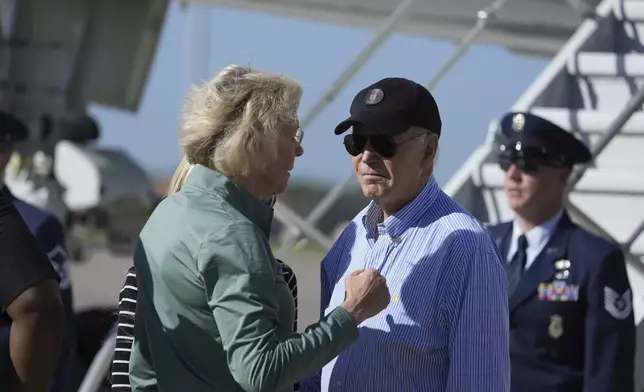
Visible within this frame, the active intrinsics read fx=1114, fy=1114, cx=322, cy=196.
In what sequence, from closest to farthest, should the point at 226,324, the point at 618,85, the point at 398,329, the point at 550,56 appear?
the point at 226,324, the point at 398,329, the point at 618,85, the point at 550,56

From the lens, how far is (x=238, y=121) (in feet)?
7.40

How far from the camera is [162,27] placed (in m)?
Result: 10.3

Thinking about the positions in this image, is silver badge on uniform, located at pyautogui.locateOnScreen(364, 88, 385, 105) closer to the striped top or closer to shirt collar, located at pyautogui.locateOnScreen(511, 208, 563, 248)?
the striped top

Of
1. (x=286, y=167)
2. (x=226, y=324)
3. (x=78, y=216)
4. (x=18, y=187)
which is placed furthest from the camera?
(x=78, y=216)

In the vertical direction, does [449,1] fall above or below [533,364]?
above

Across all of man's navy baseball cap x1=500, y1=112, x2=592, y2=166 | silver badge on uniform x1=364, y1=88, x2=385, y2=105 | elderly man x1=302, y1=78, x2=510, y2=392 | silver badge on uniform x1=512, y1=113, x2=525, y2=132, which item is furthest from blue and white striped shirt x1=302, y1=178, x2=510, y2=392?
silver badge on uniform x1=512, y1=113, x2=525, y2=132

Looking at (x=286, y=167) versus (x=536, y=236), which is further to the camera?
(x=536, y=236)

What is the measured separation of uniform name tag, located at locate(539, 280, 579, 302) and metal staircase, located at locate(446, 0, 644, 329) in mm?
703

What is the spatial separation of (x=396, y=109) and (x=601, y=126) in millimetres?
2290

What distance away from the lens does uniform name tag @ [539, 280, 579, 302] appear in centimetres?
358

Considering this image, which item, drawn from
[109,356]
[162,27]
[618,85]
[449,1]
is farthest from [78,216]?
[618,85]

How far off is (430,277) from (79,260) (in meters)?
7.11

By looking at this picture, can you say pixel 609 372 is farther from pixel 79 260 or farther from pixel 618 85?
pixel 79 260

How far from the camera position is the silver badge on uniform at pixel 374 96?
2.55 m
